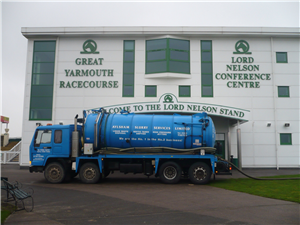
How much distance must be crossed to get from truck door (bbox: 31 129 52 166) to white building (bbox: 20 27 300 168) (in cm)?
746

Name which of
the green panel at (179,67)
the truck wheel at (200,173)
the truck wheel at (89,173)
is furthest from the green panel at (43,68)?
the truck wheel at (200,173)

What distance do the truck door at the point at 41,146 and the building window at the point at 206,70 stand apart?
12526mm

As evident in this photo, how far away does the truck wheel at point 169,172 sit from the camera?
43.1 ft

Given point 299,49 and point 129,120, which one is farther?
point 299,49

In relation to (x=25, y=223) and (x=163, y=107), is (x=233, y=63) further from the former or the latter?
(x=25, y=223)

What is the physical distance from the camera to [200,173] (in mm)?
13102

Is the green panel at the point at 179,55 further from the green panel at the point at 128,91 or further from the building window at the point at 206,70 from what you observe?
the green panel at the point at 128,91

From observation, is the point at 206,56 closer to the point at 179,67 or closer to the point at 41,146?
the point at 179,67

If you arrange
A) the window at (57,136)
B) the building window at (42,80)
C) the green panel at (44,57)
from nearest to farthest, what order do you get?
the window at (57,136) < the building window at (42,80) < the green panel at (44,57)

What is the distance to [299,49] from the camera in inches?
848

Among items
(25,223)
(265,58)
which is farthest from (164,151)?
(265,58)

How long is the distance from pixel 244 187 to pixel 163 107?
27.9 ft

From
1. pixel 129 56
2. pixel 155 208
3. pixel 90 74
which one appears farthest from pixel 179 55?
pixel 155 208

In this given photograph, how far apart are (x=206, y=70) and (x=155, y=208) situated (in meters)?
15.5
